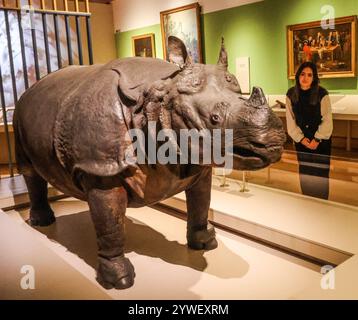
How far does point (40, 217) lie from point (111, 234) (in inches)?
33.5

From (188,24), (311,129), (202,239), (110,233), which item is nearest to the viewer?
(110,233)

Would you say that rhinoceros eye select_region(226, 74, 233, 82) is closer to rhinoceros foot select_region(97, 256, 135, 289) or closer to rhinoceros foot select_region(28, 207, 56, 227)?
rhinoceros foot select_region(97, 256, 135, 289)

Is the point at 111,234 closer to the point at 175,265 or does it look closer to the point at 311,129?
the point at 175,265

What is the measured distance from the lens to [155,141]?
55.2 inches

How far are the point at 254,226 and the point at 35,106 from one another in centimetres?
111

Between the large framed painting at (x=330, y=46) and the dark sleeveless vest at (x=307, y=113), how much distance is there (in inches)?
66.2

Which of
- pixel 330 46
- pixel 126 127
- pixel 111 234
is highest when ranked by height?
pixel 330 46

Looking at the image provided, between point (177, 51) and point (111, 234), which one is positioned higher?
point (177, 51)

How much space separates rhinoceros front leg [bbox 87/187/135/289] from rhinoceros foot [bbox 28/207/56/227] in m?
0.74

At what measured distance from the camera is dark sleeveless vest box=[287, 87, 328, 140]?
8.03 ft

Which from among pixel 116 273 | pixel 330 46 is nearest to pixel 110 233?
pixel 116 273

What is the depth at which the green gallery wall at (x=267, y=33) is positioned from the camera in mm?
3990

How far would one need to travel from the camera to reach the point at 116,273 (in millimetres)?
1607

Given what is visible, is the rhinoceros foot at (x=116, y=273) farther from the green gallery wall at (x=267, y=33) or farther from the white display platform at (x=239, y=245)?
the green gallery wall at (x=267, y=33)
